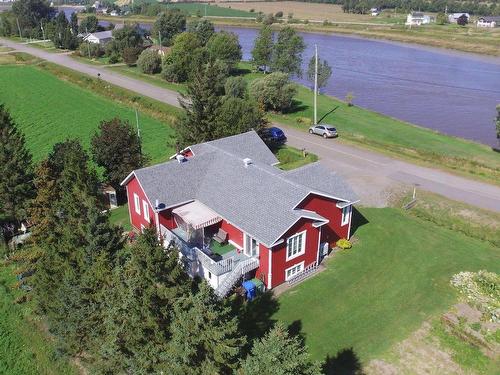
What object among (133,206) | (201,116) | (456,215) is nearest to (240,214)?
(133,206)

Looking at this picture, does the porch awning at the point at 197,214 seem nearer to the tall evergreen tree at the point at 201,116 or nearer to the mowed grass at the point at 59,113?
the tall evergreen tree at the point at 201,116

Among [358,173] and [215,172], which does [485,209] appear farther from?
[215,172]

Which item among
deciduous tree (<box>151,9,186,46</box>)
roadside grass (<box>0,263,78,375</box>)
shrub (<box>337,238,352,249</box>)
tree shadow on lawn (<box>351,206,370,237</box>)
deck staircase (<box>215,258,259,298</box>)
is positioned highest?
deciduous tree (<box>151,9,186,46</box>)

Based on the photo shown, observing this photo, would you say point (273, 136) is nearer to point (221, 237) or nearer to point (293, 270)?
point (221, 237)

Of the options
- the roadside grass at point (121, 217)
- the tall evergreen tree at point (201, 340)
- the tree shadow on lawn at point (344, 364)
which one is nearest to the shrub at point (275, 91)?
the roadside grass at point (121, 217)

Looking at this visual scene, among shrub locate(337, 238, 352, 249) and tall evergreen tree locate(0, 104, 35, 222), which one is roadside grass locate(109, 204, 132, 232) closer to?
tall evergreen tree locate(0, 104, 35, 222)

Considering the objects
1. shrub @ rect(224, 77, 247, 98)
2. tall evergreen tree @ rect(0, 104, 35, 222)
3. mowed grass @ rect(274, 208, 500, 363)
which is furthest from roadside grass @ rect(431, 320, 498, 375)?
shrub @ rect(224, 77, 247, 98)

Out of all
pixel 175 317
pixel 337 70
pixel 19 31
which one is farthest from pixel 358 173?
pixel 19 31
